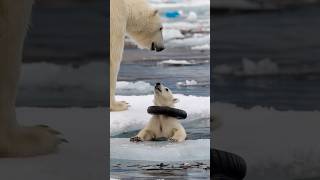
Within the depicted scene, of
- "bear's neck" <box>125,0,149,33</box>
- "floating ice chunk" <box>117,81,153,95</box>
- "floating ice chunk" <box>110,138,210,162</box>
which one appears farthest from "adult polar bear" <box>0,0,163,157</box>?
"bear's neck" <box>125,0,149,33</box>

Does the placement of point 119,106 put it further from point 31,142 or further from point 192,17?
point 192,17

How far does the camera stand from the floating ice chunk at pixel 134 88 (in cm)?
279

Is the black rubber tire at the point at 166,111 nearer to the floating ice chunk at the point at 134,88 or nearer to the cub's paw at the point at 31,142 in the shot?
the floating ice chunk at the point at 134,88

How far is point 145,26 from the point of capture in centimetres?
283

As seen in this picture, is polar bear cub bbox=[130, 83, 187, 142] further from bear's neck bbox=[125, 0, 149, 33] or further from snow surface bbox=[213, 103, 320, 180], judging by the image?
bear's neck bbox=[125, 0, 149, 33]

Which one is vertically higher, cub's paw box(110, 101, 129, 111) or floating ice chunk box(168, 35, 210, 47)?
floating ice chunk box(168, 35, 210, 47)

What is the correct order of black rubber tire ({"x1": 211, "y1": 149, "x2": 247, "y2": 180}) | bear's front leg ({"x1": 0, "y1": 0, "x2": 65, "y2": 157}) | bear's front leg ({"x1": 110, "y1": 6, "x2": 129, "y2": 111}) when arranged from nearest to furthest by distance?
1. bear's front leg ({"x1": 0, "y1": 0, "x2": 65, "y2": 157})
2. black rubber tire ({"x1": 211, "y1": 149, "x2": 247, "y2": 180})
3. bear's front leg ({"x1": 110, "y1": 6, "x2": 129, "y2": 111})

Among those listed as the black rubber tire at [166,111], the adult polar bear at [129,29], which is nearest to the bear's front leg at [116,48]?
the adult polar bear at [129,29]

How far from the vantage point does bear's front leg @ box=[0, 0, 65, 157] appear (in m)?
2.44

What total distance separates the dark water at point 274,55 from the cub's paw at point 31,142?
0.87 m

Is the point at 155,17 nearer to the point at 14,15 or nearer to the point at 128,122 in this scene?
the point at 128,122

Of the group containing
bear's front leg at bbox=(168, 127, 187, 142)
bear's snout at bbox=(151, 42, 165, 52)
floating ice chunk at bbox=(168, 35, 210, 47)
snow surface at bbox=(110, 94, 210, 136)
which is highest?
floating ice chunk at bbox=(168, 35, 210, 47)

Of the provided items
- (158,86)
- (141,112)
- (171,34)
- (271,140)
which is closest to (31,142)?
(141,112)

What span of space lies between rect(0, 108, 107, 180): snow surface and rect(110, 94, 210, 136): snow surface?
7.2 inches
